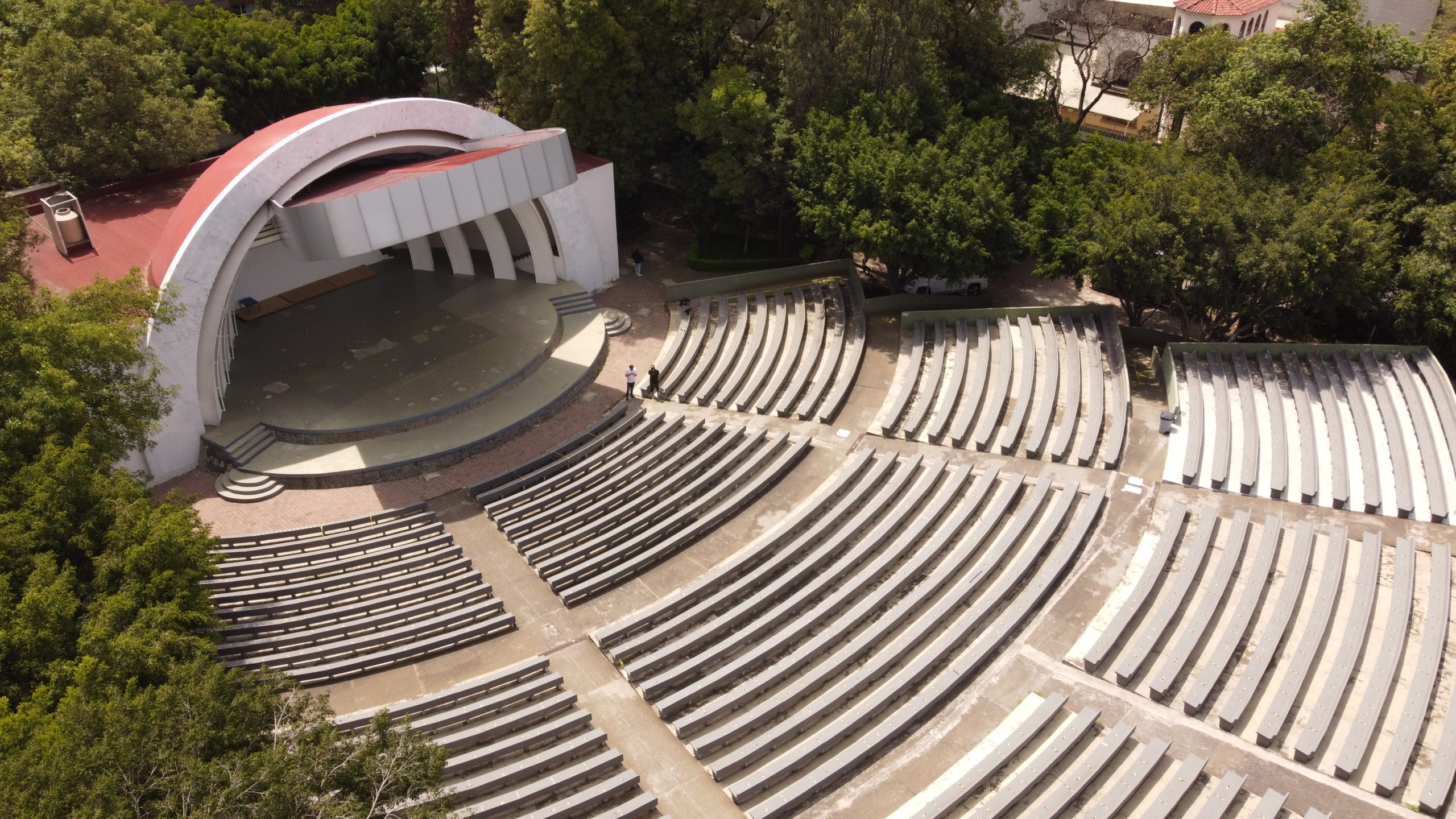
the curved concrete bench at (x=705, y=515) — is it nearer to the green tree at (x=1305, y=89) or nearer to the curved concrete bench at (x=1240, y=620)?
the curved concrete bench at (x=1240, y=620)

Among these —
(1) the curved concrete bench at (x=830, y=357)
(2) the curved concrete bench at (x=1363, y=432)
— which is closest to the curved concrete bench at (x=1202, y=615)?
(2) the curved concrete bench at (x=1363, y=432)

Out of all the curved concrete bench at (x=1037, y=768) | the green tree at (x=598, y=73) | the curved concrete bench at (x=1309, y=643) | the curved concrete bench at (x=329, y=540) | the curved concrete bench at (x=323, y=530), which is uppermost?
the green tree at (x=598, y=73)

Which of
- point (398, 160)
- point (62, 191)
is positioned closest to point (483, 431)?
point (398, 160)

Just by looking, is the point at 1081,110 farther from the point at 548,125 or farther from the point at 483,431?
the point at 483,431

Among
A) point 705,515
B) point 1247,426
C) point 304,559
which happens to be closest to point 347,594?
point 304,559

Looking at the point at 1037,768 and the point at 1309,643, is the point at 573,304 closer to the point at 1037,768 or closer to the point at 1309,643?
the point at 1037,768
